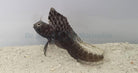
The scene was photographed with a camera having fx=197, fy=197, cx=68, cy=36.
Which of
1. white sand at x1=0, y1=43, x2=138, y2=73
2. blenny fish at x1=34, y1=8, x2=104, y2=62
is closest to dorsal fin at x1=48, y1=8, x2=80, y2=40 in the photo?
blenny fish at x1=34, y1=8, x2=104, y2=62

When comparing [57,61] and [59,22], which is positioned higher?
[59,22]

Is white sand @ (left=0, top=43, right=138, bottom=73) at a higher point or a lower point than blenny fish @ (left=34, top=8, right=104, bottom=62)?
lower

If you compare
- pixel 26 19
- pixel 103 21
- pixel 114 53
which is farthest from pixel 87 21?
pixel 26 19

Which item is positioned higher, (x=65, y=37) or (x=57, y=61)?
(x=65, y=37)

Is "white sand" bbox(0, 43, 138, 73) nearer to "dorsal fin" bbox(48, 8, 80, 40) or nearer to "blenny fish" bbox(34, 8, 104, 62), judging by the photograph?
"blenny fish" bbox(34, 8, 104, 62)

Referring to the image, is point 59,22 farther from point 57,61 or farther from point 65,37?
point 57,61

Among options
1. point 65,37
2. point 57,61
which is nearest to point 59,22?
point 65,37
